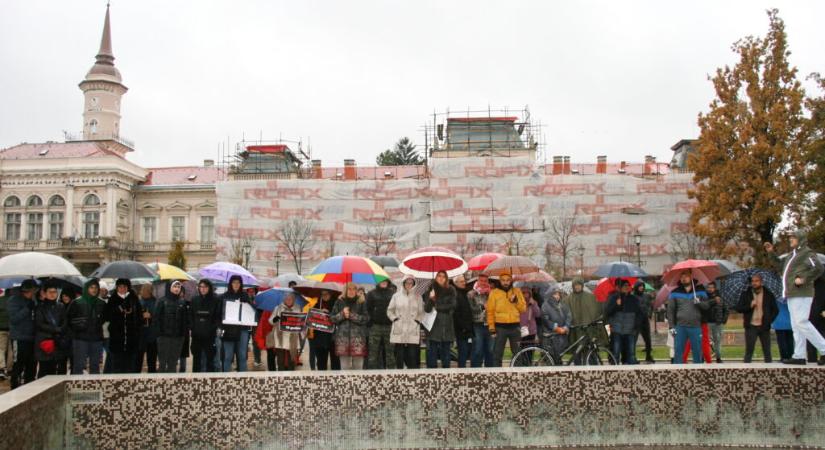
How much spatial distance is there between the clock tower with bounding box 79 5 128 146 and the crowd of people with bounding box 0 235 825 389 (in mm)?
62628

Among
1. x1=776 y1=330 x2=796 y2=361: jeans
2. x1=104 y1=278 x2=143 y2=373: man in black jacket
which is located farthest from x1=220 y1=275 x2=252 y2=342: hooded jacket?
x1=776 y1=330 x2=796 y2=361: jeans

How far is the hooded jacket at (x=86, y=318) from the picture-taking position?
10.0 meters

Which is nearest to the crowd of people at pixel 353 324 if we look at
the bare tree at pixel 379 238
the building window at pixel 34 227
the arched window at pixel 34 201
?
the bare tree at pixel 379 238

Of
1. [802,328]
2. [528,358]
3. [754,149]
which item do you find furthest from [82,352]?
[754,149]

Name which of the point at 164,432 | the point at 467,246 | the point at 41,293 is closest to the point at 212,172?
the point at 467,246

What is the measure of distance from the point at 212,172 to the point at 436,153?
25505mm

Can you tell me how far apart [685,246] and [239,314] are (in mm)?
34349

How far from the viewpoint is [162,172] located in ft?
208

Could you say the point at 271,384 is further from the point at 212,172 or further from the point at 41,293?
the point at 212,172

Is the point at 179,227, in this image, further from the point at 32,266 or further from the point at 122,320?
the point at 122,320

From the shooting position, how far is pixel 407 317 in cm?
1012

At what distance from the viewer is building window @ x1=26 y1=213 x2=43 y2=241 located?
57062 millimetres

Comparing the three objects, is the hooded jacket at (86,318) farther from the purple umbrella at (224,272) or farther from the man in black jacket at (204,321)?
the purple umbrella at (224,272)

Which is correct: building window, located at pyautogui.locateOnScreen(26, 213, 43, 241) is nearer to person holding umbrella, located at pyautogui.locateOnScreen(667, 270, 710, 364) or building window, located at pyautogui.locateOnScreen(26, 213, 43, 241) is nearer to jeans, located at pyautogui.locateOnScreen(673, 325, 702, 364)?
person holding umbrella, located at pyautogui.locateOnScreen(667, 270, 710, 364)
